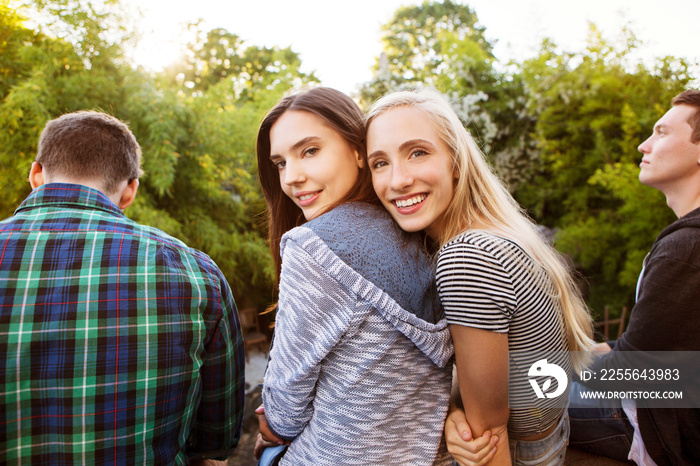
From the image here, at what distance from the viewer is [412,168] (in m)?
1.29

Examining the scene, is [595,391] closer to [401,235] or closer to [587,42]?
[401,235]

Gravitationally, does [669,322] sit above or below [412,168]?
below

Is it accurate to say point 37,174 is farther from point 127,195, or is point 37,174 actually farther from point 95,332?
Result: point 95,332

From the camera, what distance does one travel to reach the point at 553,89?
448cm

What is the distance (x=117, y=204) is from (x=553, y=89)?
4457 mm

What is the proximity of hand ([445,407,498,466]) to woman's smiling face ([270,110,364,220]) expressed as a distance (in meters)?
0.77

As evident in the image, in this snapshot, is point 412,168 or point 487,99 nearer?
point 412,168

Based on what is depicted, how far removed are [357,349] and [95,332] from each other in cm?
79

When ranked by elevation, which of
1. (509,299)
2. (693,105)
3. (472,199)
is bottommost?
(509,299)

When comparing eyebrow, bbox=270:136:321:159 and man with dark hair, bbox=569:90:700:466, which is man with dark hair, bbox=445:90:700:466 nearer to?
man with dark hair, bbox=569:90:700:466

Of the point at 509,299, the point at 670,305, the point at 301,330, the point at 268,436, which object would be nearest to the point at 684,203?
the point at 670,305

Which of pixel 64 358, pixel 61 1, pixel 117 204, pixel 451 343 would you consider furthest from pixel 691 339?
pixel 61 1

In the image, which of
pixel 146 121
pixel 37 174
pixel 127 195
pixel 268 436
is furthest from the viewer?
pixel 146 121

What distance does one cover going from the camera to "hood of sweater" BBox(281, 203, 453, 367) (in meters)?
0.98
